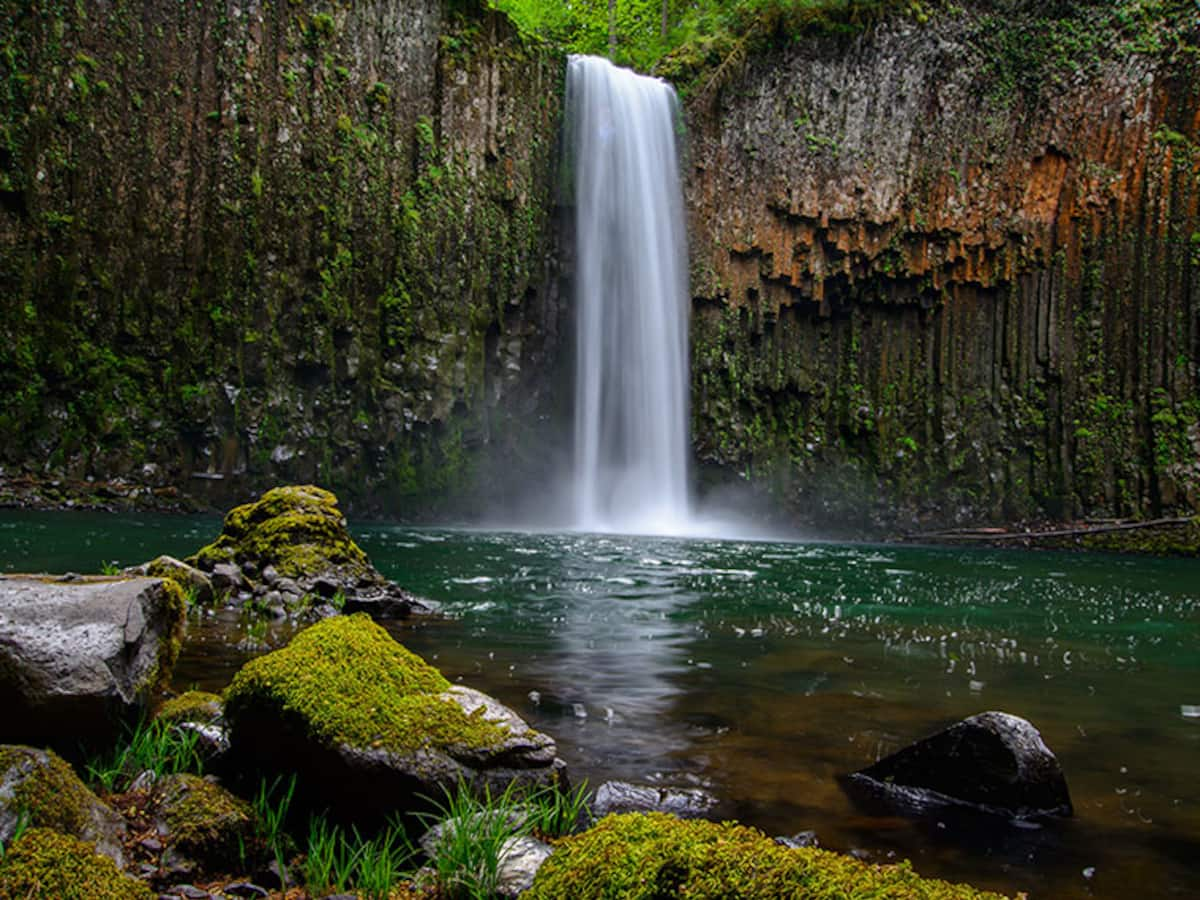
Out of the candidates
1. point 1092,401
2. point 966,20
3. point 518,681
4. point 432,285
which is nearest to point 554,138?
point 432,285

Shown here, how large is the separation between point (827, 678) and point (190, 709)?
176 inches

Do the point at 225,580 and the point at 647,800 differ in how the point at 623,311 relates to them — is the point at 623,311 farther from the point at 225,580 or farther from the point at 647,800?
the point at 647,800

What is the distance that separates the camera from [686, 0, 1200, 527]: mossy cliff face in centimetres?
2934

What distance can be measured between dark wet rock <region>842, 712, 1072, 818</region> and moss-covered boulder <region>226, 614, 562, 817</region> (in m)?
1.73

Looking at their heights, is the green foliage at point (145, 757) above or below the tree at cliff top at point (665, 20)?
below

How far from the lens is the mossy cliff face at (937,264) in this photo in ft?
96.3

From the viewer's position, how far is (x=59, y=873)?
7.54 ft

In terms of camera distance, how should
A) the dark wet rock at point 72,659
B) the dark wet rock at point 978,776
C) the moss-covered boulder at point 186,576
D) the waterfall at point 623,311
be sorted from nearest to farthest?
1. the dark wet rock at point 72,659
2. the dark wet rock at point 978,776
3. the moss-covered boulder at point 186,576
4. the waterfall at point 623,311

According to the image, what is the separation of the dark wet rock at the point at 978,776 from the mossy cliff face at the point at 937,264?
1030 inches

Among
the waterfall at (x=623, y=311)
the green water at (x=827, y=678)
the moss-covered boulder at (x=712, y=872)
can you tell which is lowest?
the green water at (x=827, y=678)

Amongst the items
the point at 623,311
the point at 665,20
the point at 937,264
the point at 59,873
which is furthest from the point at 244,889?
the point at 665,20

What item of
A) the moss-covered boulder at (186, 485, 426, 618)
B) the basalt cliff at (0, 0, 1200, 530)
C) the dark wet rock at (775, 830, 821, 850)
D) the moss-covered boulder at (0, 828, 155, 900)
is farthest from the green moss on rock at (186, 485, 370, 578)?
the basalt cliff at (0, 0, 1200, 530)

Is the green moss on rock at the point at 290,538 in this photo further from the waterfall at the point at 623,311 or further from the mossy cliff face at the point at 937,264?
the mossy cliff face at the point at 937,264

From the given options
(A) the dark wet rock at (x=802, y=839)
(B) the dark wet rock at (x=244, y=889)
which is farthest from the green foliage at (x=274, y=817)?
(A) the dark wet rock at (x=802, y=839)
